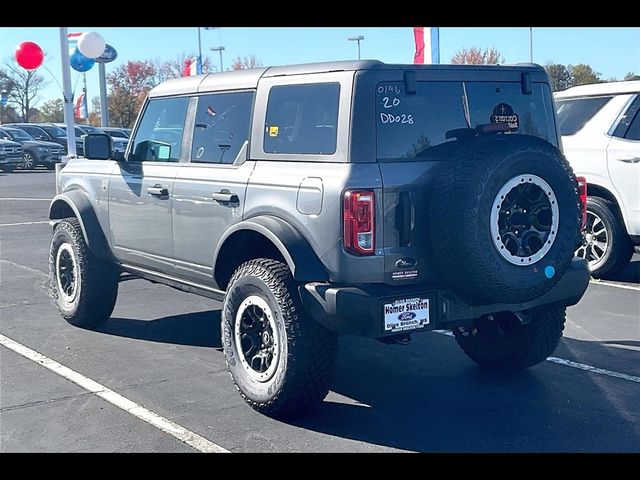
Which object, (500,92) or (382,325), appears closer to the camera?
(382,325)

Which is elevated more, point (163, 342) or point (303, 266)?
point (303, 266)

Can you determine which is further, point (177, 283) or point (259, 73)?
point (177, 283)

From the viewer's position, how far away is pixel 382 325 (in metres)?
4.16

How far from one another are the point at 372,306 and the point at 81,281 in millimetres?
3200

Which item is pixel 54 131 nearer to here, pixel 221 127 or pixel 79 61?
pixel 79 61

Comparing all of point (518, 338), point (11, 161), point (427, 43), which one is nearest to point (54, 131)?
point (11, 161)

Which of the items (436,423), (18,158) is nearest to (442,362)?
(436,423)

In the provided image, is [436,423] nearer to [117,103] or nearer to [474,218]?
[474,218]

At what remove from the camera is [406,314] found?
167 inches

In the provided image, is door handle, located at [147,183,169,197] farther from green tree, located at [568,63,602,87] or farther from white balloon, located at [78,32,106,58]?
green tree, located at [568,63,602,87]

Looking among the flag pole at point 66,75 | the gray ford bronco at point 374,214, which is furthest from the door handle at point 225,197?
the flag pole at point 66,75

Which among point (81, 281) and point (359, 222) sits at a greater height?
point (359, 222)

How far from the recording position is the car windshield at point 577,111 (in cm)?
855
